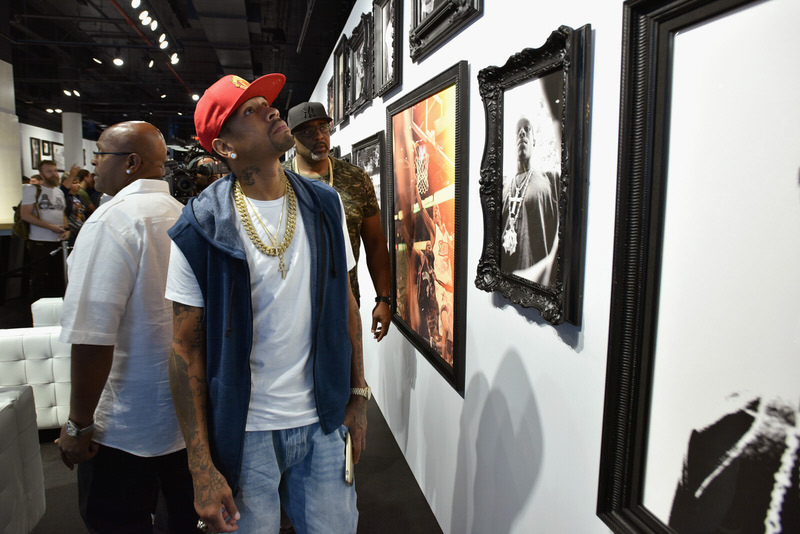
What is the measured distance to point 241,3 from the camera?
559cm

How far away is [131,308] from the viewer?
4.95 ft

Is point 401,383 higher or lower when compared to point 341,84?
lower

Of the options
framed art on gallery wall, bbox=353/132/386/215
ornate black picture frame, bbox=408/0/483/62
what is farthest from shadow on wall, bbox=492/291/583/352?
framed art on gallery wall, bbox=353/132/386/215

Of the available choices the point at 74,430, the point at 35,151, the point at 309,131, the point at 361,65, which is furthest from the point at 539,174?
the point at 35,151

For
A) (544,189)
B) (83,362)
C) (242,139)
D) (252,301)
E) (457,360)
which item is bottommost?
(457,360)

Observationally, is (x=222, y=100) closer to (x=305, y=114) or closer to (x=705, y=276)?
(x=705, y=276)

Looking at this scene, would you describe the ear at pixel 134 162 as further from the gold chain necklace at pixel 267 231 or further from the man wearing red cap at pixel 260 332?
the gold chain necklace at pixel 267 231

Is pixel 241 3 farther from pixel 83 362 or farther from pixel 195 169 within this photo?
pixel 83 362

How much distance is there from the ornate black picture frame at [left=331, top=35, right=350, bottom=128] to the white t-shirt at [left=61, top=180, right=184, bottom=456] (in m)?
3.36

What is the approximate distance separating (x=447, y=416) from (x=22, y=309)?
279 inches

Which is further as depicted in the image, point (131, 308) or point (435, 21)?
point (435, 21)

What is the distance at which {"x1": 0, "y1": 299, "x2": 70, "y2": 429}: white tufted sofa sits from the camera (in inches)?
129

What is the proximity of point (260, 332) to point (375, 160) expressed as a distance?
2404mm

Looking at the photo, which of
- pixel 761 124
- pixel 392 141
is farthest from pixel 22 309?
pixel 761 124
